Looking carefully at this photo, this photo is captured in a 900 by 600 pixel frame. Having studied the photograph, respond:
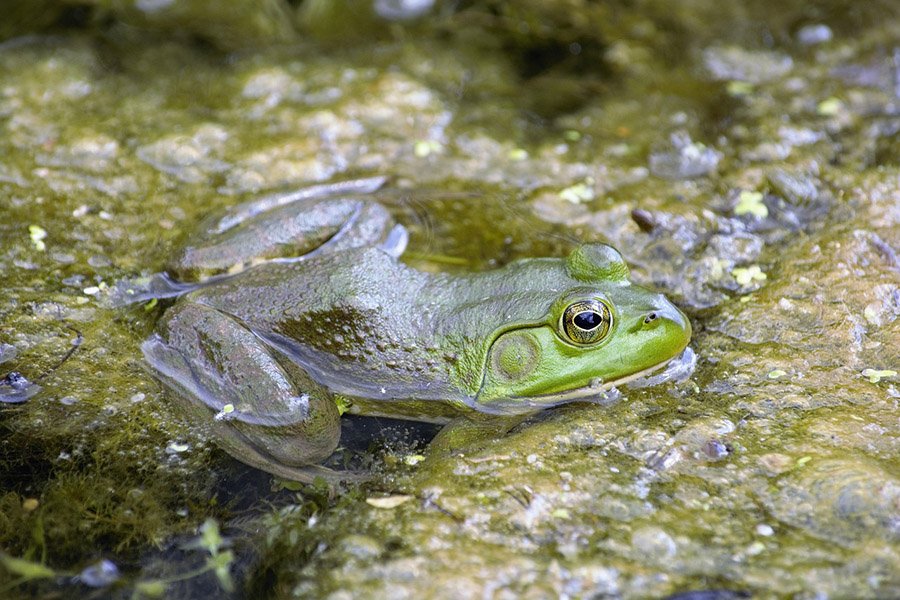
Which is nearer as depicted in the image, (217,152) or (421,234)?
(421,234)

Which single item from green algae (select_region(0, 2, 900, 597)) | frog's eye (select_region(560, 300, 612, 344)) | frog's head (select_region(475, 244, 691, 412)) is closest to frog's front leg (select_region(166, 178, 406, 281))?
green algae (select_region(0, 2, 900, 597))

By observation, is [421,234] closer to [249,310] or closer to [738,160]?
[249,310]

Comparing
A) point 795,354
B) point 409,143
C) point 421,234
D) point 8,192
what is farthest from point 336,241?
point 795,354

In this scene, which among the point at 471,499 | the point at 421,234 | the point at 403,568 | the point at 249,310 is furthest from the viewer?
the point at 421,234

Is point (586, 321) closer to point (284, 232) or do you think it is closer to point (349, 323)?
point (349, 323)

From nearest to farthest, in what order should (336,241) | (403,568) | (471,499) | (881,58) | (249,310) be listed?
(403,568), (471,499), (249,310), (336,241), (881,58)

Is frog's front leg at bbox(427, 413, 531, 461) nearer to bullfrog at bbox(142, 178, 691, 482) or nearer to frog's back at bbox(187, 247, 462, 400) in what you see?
bullfrog at bbox(142, 178, 691, 482)
